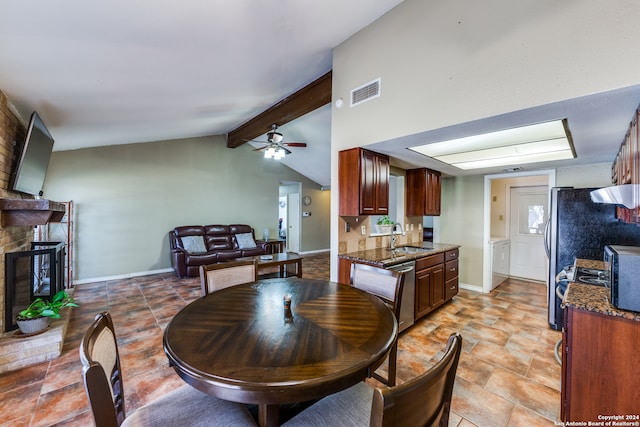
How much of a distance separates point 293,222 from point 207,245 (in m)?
3.20

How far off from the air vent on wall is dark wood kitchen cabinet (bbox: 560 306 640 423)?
7.68 ft

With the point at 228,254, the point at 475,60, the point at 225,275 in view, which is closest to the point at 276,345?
the point at 225,275

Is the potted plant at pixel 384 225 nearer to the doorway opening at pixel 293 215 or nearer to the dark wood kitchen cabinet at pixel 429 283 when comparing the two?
the dark wood kitchen cabinet at pixel 429 283

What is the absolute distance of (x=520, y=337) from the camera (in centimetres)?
286

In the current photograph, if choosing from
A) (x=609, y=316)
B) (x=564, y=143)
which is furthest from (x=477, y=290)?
(x=609, y=316)

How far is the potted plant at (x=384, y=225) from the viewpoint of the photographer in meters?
3.67

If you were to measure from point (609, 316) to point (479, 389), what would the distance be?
1.07 metres

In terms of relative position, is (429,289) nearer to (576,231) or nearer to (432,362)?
(432,362)

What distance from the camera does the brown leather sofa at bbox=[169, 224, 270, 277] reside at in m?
5.26

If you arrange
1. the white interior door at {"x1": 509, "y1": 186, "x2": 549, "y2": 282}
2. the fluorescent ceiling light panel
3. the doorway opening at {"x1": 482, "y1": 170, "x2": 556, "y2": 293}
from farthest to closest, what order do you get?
the white interior door at {"x1": 509, "y1": 186, "x2": 549, "y2": 282} < the doorway opening at {"x1": 482, "y1": 170, "x2": 556, "y2": 293} < the fluorescent ceiling light panel

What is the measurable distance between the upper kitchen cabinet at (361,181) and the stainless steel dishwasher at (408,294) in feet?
2.29

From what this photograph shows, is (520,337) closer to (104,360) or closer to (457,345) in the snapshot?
(457,345)

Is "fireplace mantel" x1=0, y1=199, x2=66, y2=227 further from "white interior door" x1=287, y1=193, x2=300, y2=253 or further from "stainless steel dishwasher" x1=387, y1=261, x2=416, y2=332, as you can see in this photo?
"white interior door" x1=287, y1=193, x2=300, y2=253

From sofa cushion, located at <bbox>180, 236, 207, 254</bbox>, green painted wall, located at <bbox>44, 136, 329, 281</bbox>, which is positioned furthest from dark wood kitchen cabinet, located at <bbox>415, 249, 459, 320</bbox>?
green painted wall, located at <bbox>44, 136, 329, 281</bbox>
